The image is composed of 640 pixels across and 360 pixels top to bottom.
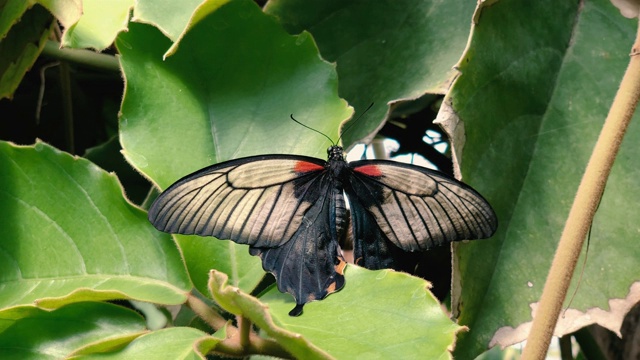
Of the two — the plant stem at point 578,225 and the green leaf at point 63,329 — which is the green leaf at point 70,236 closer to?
the green leaf at point 63,329

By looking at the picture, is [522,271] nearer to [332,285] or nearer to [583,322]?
[583,322]

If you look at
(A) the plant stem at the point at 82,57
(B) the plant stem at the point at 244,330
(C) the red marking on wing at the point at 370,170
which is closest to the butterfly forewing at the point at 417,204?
(C) the red marking on wing at the point at 370,170

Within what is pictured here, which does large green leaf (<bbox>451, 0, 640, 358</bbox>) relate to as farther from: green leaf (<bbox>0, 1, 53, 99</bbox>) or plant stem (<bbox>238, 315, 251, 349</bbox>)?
green leaf (<bbox>0, 1, 53, 99</bbox>)

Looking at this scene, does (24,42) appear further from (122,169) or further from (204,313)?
(204,313)

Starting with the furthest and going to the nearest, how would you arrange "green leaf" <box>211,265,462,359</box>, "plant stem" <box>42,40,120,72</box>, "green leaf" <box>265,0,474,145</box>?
"plant stem" <box>42,40,120,72</box> < "green leaf" <box>265,0,474,145</box> < "green leaf" <box>211,265,462,359</box>

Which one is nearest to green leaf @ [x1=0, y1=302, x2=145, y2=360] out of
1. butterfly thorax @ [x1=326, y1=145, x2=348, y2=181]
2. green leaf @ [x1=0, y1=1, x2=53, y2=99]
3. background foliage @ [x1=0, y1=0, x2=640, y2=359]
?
background foliage @ [x1=0, y1=0, x2=640, y2=359]

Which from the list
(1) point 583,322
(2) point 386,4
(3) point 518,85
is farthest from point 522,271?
(2) point 386,4

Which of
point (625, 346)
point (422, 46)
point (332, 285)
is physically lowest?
point (625, 346)

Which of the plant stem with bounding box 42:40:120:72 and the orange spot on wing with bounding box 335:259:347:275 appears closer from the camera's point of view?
the orange spot on wing with bounding box 335:259:347:275
